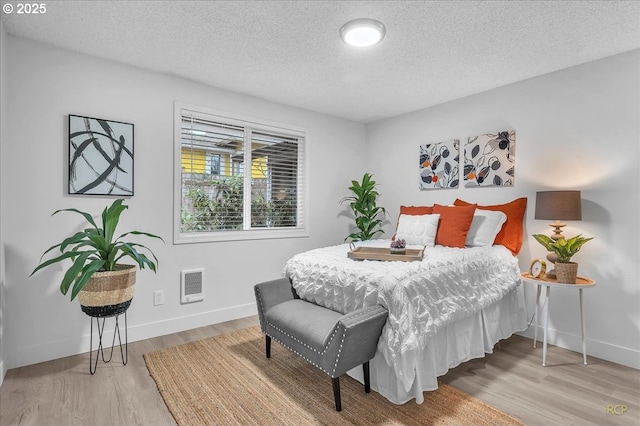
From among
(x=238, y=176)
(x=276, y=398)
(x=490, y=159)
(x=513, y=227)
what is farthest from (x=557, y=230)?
(x=238, y=176)

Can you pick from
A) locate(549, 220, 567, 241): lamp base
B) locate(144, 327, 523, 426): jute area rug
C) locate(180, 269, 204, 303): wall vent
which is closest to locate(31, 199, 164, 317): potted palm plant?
locate(144, 327, 523, 426): jute area rug

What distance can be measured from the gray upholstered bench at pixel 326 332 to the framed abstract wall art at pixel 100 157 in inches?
61.1

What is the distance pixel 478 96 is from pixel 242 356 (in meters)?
3.47

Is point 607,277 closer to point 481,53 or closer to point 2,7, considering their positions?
point 481,53

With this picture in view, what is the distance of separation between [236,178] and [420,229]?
204cm

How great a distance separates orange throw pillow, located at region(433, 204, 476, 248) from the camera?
305 cm

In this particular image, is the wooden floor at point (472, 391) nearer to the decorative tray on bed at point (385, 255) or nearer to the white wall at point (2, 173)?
the white wall at point (2, 173)

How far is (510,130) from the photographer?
327 centimetres

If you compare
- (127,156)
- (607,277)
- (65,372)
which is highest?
(127,156)

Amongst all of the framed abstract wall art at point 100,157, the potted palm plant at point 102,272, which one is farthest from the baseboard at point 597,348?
the framed abstract wall art at point 100,157

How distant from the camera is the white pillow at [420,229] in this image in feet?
10.5

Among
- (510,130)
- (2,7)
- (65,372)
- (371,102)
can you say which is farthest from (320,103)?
(65,372)

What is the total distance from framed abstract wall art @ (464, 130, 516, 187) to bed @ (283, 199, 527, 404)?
31.2 inches

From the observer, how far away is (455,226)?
3.11 m
